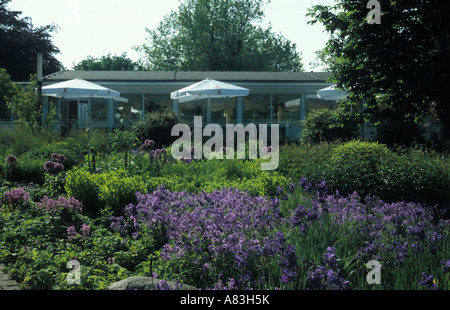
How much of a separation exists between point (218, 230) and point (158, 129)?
32.0ft

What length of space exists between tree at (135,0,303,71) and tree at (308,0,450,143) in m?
26.2

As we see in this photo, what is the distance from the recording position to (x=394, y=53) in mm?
10305

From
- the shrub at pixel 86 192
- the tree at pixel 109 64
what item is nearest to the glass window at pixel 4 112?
the shrub at pixel 86 192

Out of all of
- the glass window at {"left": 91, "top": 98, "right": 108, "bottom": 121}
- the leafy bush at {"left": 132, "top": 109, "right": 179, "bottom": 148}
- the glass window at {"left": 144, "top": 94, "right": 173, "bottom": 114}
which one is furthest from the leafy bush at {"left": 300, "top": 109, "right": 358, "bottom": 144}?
the glass window at {"left": 91, "top": 98, "right": 108, "bottom": 121}

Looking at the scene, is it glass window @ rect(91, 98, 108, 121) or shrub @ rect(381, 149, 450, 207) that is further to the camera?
glass window @ rect(91, 98, 108, 121)

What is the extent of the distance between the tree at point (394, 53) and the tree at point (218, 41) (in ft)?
85.9

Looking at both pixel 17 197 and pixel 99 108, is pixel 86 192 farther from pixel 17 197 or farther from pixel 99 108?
pixel 99 108

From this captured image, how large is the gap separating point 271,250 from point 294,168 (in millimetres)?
4420

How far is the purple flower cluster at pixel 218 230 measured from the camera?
3443mm

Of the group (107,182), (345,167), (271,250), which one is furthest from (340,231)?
(107,182)

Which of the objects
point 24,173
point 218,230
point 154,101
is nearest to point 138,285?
point 218,230

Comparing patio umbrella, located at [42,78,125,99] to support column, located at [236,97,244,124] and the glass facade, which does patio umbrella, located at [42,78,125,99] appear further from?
the glass facade

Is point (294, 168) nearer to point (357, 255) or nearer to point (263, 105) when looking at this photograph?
point (357, 255)

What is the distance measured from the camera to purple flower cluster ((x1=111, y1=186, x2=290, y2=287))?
3.44m
